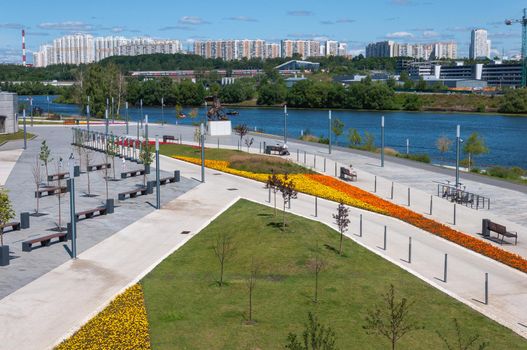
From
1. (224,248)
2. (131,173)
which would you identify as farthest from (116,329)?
(131,173)

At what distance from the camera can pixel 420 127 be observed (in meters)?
113

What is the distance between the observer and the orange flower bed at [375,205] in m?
24.3

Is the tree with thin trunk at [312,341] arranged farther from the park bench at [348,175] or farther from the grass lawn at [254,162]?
the grass lawn at [254,162]

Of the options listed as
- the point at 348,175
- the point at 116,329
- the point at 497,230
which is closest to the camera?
the point at 116,329

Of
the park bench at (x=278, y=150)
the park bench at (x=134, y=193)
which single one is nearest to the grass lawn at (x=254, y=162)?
the park bench at (x=278, y=150)

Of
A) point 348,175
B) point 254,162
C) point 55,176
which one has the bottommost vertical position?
point 55,176

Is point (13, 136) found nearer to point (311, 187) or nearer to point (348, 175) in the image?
point (348, 175)

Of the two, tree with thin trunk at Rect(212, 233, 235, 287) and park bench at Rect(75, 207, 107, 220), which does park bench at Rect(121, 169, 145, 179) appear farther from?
tree with thin trunk at Rect(212, 233, 235, 287)

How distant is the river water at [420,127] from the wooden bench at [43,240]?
44.0 metres

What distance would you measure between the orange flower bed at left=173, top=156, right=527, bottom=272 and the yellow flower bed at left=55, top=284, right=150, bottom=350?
34.6ft

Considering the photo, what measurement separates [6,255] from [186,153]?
31.0 m

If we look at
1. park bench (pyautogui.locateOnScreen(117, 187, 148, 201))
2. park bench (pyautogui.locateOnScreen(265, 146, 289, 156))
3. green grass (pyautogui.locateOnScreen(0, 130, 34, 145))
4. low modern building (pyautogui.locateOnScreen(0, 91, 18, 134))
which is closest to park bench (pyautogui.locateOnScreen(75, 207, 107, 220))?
park bench (pyautogui.locateOnScreen(117, 187, 148, 201))

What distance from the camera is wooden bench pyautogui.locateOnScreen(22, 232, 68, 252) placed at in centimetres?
2433

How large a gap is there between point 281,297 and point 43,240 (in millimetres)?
10413
